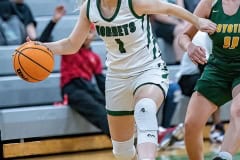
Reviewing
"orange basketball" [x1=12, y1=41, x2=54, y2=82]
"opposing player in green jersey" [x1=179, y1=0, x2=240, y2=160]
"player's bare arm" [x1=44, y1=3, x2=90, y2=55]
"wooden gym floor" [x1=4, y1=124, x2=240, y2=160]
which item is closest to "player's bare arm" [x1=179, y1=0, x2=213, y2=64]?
"opposing player in green jersey" [x1=179, y1=0, x2=240, y2=160]

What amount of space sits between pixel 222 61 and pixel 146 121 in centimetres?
81

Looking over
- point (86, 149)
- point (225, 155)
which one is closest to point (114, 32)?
point (225, 155)

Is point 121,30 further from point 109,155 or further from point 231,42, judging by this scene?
point 109,155

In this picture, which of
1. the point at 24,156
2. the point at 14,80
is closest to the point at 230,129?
the point at 24,156

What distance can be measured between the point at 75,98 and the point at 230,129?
8.90ft

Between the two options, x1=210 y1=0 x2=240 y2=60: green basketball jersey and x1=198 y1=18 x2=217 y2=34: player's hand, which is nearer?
x1=198 y1=18 x2=217 y2=34: player's hand

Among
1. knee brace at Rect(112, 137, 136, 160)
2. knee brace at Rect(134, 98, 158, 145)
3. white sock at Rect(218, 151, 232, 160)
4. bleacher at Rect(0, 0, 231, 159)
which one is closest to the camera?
knee brace at Rect(134, 98, 158, 145)

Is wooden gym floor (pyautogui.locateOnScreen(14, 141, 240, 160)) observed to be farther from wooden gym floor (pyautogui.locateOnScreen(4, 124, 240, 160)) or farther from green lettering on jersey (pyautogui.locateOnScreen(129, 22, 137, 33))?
green lettering on jersey (pyautogui.locateOnScreen(129, 22, 137, 33))

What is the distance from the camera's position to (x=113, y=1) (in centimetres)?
405

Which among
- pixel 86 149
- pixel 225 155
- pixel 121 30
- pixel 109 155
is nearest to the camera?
pixel 225 155

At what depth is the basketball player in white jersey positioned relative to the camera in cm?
394

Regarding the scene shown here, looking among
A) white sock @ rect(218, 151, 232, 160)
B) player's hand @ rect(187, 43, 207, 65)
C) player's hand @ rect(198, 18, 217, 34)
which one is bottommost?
white sock @ rect(218, 151, 232, 160)

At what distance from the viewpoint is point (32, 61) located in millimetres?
4121

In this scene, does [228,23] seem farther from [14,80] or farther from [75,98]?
[14,80]
